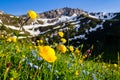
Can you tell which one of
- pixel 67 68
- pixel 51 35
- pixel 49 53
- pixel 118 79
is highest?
pixel 49 53

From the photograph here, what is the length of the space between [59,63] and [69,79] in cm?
127

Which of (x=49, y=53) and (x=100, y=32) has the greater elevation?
(x=49, y=53)

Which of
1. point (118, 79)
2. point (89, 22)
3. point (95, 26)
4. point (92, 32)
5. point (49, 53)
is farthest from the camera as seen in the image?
point (89, 22)

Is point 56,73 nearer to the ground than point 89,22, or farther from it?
farther from it

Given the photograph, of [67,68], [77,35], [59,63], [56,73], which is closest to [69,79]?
[56,73]

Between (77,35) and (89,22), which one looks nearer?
(77,35)

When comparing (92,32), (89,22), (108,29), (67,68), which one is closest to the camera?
(67,68)

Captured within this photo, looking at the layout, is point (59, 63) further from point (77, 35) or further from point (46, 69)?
point (77, 35)

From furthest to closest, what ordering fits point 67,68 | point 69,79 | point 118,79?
point 118,79 < point 67,68 < point 69,79

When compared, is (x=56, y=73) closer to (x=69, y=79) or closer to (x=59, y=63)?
(x=69, y=79)

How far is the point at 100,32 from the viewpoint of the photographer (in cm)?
16062

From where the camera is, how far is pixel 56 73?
16.9 ft

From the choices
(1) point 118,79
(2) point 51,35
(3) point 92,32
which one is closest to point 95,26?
(3) point 92,32

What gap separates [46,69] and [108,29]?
155438mm
